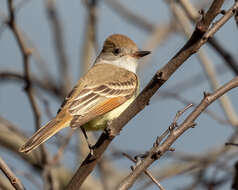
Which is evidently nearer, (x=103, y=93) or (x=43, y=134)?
(x=43, y=134)

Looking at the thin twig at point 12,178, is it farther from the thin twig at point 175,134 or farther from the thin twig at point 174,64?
the thin twig at point 175,134

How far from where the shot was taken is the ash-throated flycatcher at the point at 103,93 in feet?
13.0

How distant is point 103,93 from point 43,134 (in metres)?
1.09

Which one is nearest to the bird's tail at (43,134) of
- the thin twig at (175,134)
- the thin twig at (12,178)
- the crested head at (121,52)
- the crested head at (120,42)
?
the thin twig at (12,178)

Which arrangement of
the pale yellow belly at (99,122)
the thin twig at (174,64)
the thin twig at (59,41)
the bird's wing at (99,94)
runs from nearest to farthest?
the thin twig at (174,64) → the bird's wing at (99,94) → the pale yellow belly at (99,122) → the thin twig at (59,41)

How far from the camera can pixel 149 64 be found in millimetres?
7094

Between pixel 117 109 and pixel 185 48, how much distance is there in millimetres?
1937

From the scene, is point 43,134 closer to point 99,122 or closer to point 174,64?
point 99,122

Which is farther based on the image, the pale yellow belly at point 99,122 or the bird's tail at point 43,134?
the pale yellow belly at point 99,122

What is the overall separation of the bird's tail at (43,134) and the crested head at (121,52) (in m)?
1.79

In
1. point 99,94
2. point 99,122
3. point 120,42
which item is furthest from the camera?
point 120,42

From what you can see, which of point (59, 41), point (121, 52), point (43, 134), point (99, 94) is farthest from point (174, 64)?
point (59, 41)

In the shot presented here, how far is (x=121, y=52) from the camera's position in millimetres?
5766

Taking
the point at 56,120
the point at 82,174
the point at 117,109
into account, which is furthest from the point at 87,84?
the point at 82,174
